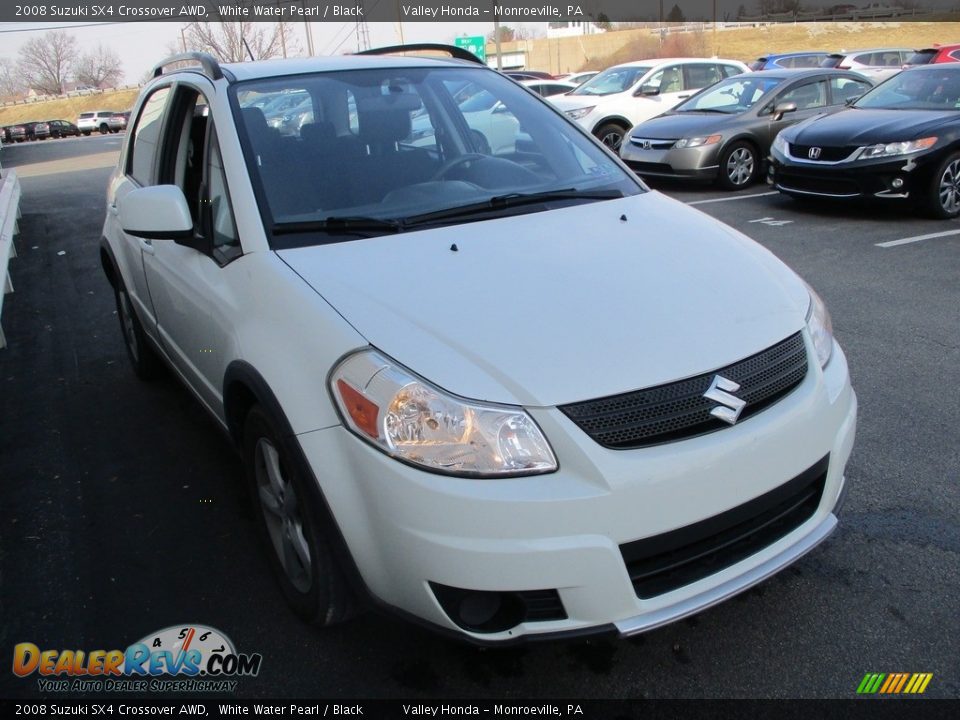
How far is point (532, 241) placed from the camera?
2.68 m

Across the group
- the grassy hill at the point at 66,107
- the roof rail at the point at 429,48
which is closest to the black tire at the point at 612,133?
the roof rail at the point at 429,48

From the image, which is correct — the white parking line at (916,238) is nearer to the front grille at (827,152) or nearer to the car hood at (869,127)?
the car hood at (869,127)

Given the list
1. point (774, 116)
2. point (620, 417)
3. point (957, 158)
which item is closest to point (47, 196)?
point (774, 116)

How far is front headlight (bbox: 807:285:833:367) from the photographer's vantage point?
242 centimetres

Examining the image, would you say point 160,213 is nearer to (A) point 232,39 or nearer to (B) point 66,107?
(A) point 232,39

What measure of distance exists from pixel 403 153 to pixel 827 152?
6379 mm

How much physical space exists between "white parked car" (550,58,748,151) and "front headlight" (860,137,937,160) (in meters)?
5.60

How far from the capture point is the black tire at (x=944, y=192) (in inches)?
296

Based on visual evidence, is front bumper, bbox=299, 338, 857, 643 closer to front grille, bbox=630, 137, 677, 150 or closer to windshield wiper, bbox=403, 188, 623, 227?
windshield wiper, bbox=403, 188, 623, 227

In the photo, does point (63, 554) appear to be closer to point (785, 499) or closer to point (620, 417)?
point (620, 417)

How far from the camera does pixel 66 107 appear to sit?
7081 centimetres

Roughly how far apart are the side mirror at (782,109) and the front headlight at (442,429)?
9.58m

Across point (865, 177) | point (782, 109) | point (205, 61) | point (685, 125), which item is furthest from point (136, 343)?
point (782, 109)

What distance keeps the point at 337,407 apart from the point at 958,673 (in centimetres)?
190
